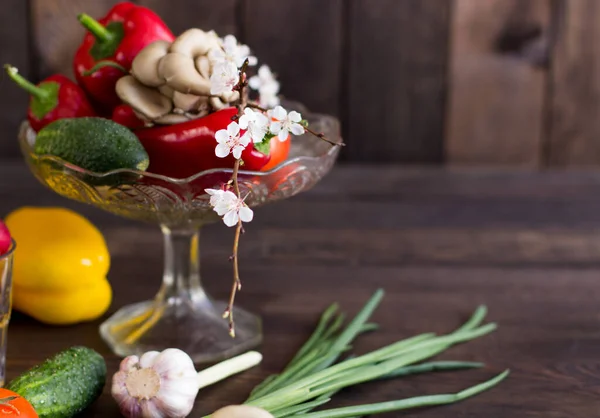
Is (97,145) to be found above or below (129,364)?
above

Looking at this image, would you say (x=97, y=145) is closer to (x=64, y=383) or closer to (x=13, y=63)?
(x=64, y=383)

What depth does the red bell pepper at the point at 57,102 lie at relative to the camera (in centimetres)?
89

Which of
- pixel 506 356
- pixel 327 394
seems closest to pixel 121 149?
pixel 327 394

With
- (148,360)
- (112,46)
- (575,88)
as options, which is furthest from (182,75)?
(575,88)

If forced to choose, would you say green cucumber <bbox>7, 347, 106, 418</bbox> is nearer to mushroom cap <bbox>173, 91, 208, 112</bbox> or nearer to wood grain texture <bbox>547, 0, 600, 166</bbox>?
mushroom cap <bbox>173, 91, 208, 112</bbox>

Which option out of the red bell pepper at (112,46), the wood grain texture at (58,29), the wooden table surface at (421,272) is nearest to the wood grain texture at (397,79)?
the wooden table surface at (421,272)

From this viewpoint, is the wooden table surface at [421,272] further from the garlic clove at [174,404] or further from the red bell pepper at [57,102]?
the red bell pepper at [57,102]

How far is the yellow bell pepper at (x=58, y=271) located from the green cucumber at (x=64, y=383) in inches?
7.5

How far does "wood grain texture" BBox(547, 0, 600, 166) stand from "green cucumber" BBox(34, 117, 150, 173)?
1.24 metres

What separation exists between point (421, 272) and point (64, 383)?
55 cm

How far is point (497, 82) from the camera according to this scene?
1827 millimetres

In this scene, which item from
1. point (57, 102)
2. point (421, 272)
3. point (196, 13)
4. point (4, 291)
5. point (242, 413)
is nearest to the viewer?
point (242, 413)

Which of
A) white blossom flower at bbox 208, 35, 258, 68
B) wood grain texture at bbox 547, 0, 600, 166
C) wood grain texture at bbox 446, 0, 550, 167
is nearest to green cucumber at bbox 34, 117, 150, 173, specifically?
white blossom flower at bbox 208, 35, 258, 68

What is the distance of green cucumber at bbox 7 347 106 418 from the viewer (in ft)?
2.33
